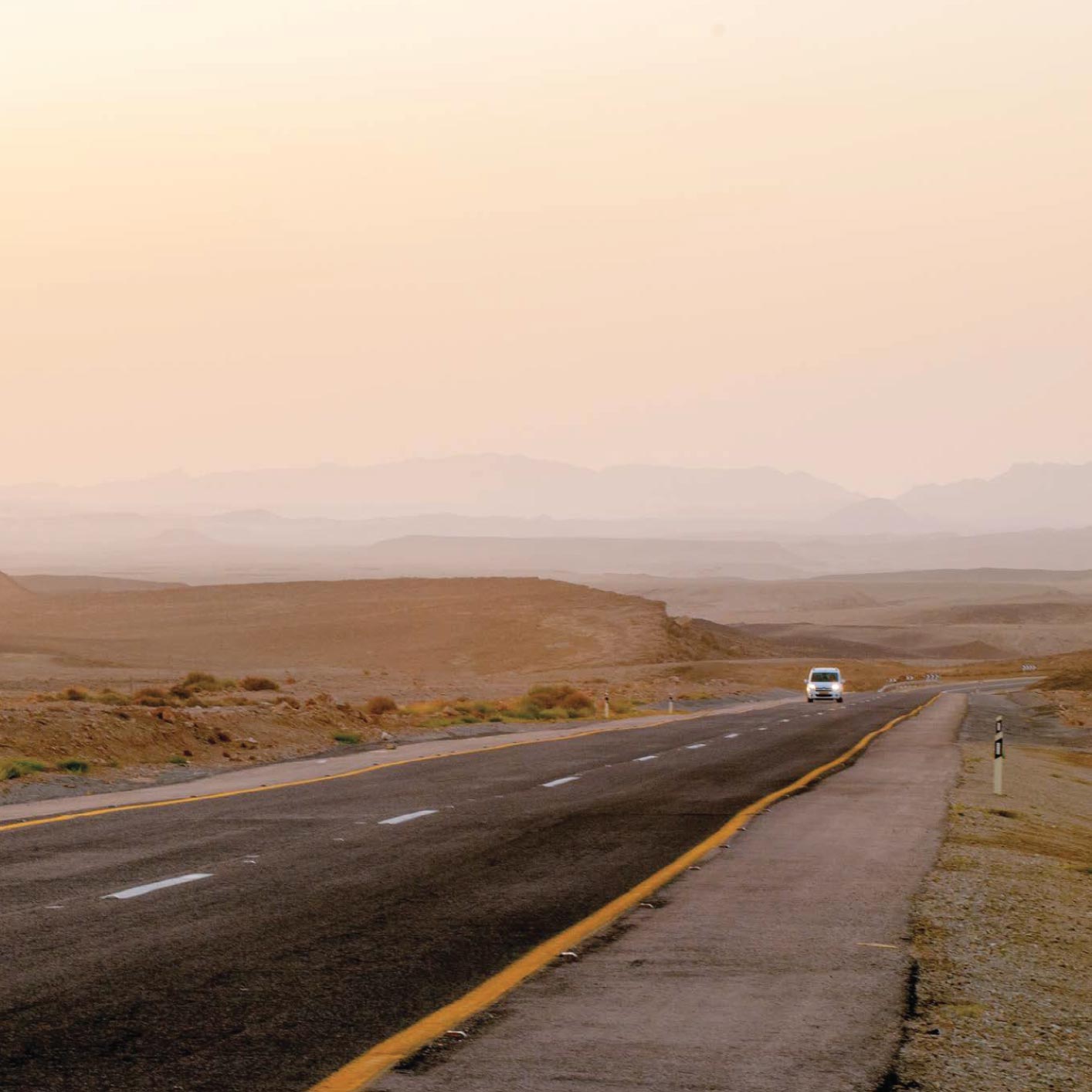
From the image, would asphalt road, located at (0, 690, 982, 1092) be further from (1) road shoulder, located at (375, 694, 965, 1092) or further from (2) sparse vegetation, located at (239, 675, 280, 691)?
(2) sparse vegetation, located at (239, 675, 280, 691)

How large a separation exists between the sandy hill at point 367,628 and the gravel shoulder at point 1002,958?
78.0m

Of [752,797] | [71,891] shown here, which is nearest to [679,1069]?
[71,891]

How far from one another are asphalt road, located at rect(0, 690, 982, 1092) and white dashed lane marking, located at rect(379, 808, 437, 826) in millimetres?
53

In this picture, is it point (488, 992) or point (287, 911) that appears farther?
point (287, 911)

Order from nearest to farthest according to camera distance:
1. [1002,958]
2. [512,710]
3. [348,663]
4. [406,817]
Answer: [1002,958] → [406,817] → [512,710] → [348,663]

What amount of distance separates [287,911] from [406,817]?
623 cm

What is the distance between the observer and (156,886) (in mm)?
11266

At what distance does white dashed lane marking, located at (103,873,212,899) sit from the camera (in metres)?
10.8

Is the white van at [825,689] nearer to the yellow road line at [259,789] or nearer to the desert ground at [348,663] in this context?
the desert ground at [348,663]

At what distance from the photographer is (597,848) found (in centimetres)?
1416

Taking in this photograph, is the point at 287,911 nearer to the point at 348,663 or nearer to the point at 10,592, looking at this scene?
the point at 348,663

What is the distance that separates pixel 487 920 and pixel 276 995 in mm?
2594

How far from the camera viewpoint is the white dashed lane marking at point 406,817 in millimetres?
15898

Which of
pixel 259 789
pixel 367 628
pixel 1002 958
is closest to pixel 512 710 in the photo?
pixel 259 789
